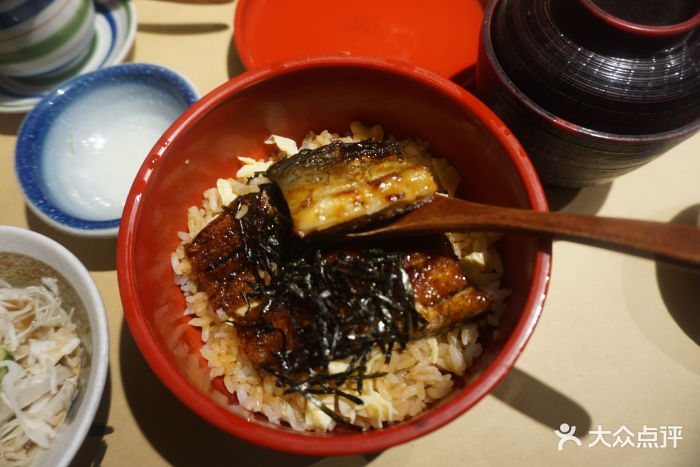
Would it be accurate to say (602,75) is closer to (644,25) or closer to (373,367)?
(644,25)

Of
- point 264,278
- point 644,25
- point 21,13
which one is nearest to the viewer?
point 644,25

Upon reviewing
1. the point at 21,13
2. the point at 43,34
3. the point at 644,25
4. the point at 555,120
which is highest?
the point at 21,13

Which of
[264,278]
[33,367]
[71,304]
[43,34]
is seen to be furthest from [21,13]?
[264,278]

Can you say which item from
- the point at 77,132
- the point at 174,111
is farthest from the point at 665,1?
the point at 77,132

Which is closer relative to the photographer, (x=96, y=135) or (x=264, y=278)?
(x=264, y=278)

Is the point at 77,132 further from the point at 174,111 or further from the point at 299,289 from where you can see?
the point at 299,289

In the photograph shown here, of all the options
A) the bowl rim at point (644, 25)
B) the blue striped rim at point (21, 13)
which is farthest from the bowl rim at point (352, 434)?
the blue striped rim at point (21, 13)

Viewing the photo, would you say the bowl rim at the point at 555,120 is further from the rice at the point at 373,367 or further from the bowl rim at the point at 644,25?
the rice at the point at 373,367

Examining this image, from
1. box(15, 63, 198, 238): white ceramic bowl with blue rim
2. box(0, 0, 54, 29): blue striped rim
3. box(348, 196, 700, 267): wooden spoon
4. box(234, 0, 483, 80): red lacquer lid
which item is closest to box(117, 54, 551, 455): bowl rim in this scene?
box(348, 196, 700, 267): wooden spoon
